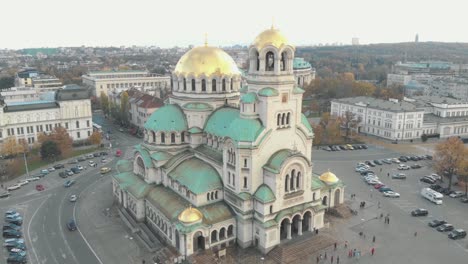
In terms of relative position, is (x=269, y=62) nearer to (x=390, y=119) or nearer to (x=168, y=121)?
(x=168, y=121)

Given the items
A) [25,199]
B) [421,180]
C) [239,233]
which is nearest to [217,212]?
[239,233]

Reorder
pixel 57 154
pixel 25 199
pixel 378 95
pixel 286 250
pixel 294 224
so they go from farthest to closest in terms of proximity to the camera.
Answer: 1. pixel 378 95
2. pixel 57 154
3. pixel 25 199
4. pixel 294 224
5. pixel 286 250

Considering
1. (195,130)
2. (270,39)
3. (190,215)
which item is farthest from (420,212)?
(195,130)

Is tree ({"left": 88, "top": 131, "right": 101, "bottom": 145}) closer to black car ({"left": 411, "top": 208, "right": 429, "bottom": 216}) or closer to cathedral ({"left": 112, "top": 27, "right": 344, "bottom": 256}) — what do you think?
cathedral ({"left": 112, "top": 27, "right": 344, "bottom": 256})

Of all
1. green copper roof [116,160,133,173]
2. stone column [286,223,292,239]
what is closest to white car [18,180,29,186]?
green copper roof [116,160,133,173]

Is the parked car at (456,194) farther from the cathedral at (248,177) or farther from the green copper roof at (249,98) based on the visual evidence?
the green copper roof at (249,98)

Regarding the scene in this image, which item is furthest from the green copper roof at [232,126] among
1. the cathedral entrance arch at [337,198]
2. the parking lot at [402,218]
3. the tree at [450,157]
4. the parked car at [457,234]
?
the tree at [450,157]

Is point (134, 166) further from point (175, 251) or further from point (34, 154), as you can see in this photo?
point (34, 154)
